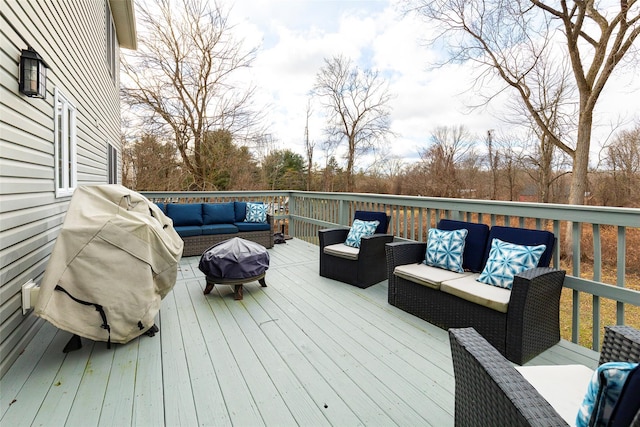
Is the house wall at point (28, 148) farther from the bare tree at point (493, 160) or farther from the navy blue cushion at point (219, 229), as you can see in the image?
the bare tree at point (493, 160)

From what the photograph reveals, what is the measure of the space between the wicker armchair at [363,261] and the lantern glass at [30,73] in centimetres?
323

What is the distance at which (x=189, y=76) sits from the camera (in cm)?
1214

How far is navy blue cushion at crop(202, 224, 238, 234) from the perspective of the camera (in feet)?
19.0

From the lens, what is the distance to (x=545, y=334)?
249 cm

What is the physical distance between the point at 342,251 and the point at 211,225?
3.02 meters

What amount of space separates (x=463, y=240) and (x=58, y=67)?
452cm

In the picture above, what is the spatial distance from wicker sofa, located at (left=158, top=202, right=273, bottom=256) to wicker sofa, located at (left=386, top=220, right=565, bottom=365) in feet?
11.2

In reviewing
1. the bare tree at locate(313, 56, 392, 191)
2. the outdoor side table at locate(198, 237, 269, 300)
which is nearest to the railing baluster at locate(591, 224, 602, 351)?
the outdoor side table at locate(198, 237, 269, 300)

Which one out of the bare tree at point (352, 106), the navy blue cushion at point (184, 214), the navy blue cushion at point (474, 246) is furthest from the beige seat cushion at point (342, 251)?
the bare tree at point (352, 106)

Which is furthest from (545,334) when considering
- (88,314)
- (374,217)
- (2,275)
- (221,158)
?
(221,158)

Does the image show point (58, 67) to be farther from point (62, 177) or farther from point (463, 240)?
point (463, 240)

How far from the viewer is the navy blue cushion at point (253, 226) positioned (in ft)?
20.1

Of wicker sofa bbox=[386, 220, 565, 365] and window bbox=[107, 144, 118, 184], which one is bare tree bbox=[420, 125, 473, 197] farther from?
window bbox=[107, 144, 118, 184]

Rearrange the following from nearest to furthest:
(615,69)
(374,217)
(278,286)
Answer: (278,286) < (374,217) < (615,69)
